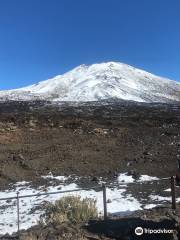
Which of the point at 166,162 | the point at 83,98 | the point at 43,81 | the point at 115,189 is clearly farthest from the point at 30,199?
the point at 43,81

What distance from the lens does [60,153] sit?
1025 inches

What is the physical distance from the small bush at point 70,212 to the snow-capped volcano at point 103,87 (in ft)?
359

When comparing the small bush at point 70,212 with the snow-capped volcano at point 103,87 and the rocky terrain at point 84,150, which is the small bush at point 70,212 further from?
the snow-capped volcano at point 103,87

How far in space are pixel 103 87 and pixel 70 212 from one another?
133815 mm

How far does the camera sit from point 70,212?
1330cm

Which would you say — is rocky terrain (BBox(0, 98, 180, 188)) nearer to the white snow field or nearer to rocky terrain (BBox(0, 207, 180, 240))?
the white snow field

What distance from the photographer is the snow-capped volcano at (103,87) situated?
13212 cm

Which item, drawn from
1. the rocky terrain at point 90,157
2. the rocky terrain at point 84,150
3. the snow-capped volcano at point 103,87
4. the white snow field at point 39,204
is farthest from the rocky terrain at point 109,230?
the snow-capped volcano at point 103,87

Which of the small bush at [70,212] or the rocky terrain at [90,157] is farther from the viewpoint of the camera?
the small bush at [70,212]

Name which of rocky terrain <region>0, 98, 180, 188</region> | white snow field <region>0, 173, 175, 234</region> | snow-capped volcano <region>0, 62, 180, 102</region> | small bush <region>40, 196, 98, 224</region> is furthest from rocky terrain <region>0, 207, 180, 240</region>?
snow-capped volcano <region>0, 62, 180, 102</region>

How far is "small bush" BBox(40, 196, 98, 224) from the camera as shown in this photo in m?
12.9

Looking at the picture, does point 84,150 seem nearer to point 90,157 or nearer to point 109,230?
point 90,157

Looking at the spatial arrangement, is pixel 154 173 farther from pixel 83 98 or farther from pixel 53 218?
pixel 83 98

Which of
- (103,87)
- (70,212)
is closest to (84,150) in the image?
(70,212)
